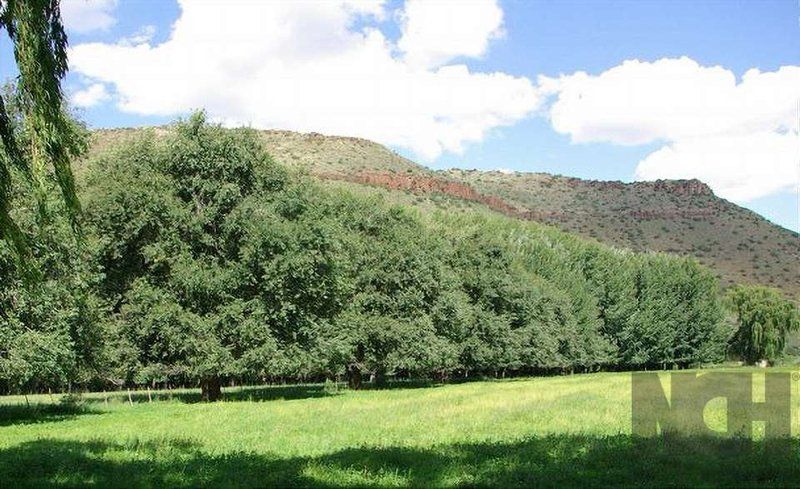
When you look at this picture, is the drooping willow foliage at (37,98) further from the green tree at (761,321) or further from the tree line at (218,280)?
the green tree at (761,321)

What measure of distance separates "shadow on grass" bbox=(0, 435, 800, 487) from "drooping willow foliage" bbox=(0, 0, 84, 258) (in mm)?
4839

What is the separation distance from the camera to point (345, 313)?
46281mm

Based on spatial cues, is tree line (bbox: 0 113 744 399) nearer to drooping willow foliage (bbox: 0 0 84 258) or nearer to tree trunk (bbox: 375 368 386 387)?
tree trunk (bbox: 375 368 386 387)

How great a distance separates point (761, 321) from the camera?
10244 centimetres

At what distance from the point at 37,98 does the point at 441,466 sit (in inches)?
400

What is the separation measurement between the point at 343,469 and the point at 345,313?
32.6 m

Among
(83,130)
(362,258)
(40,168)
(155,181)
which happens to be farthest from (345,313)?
(40,168)

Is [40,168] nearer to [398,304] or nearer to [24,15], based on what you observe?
[24,15]

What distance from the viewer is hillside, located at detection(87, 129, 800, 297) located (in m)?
156

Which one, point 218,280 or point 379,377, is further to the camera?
point 379,377

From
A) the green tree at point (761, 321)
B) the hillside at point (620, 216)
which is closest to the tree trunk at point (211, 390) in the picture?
the green tree at point (761, 321)

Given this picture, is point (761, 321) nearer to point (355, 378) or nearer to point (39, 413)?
point (355, 378)

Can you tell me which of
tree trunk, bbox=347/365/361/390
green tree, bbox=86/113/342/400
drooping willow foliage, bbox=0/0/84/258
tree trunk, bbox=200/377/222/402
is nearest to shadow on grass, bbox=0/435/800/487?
drooping willow foliage, bbox=0/0/84/258

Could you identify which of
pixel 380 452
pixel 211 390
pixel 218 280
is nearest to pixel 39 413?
pixel 211 390
